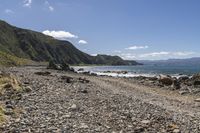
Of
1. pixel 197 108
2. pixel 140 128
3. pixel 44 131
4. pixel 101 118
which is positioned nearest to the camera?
pixel 44 131

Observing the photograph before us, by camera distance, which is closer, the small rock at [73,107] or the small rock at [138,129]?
the small rock at [138,129]

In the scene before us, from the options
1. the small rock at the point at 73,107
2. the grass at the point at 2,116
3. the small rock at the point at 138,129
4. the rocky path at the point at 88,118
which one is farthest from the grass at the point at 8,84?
the small rock at the point at 138,129

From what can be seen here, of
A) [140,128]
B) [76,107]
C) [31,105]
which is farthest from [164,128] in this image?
[31,105]

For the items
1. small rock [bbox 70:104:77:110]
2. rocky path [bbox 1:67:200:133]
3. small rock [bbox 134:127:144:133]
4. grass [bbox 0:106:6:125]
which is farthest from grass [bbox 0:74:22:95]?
small rock [bbox 134:127:144:133]

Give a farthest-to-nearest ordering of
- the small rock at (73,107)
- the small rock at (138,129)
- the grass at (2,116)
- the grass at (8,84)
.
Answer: the grass at (8,84)
the small rock at (73,107)
the small rock at (138,129)
the grass at (2,116)

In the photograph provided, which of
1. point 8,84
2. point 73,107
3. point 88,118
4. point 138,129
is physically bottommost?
point 138,129

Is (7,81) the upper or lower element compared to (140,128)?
upper

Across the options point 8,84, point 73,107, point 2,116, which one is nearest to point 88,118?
point 73,107

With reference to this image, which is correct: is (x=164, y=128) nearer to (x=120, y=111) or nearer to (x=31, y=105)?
(x=120, y=111)

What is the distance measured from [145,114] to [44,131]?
296 inches

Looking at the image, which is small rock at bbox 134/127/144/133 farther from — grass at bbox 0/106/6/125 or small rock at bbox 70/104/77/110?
grass at bbox 0/106/6/125

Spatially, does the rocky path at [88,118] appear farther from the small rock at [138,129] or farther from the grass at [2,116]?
the grass at [2,116]

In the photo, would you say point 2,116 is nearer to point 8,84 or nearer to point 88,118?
point 88,118

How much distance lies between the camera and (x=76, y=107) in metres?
21.1
